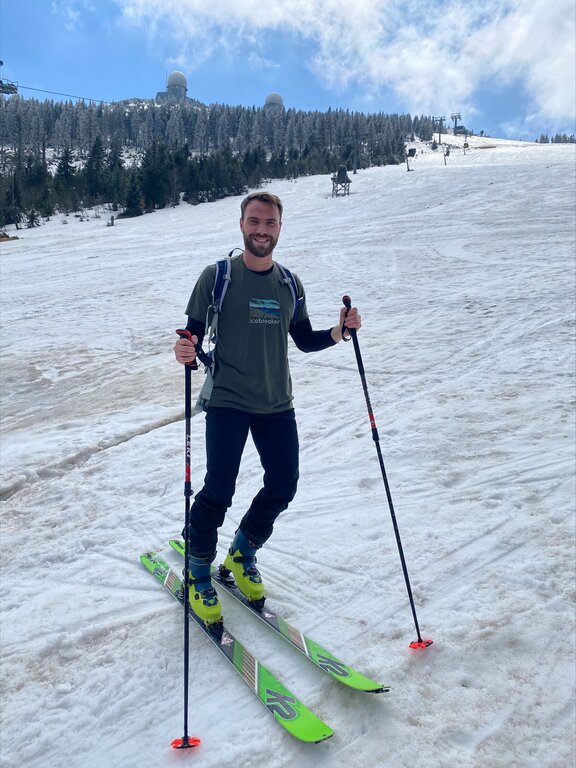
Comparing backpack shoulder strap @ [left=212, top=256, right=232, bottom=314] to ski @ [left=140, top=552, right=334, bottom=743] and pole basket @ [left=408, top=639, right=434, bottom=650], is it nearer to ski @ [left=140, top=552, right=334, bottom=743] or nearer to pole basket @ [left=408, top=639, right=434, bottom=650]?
ski @ [left=140, top=552, right=334, bottom=743]

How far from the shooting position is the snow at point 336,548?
2600 mm

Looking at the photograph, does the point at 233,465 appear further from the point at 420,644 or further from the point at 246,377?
the point at 420,644

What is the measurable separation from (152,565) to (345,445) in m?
2.54

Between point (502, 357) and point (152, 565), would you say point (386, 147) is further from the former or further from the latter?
point (152, 565)

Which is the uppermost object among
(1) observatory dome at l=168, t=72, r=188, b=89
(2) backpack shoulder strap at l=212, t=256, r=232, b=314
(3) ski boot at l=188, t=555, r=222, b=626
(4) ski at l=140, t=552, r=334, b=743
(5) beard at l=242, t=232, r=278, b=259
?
(1) observatory dome at l=168, t=72, r=188, b=89

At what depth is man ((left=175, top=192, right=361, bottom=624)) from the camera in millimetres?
2988

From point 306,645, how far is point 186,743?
831 mm

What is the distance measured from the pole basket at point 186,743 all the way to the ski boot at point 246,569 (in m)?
0.97

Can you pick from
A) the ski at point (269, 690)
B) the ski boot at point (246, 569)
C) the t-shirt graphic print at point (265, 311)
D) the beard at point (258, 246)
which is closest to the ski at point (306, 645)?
the ski boot at point (246, 569)

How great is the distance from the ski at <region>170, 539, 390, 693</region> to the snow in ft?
0.22

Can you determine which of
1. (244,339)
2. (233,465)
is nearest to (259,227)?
(244,339)

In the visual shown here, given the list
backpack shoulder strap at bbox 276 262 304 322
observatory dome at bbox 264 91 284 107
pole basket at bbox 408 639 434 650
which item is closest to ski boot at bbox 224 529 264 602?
pole basket at bbox 408 639 434 650

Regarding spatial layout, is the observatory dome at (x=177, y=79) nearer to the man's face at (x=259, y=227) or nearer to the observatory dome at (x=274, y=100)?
the observatory dome at (x=274, y=100)

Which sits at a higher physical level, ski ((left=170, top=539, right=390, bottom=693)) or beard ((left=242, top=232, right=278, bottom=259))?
beard ((left=242, top=232, right=278, bottom=259))
